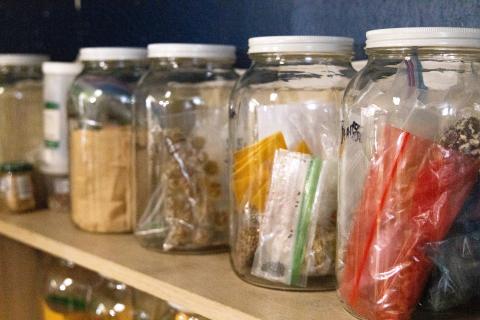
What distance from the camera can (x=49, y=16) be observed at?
1411 millimetres

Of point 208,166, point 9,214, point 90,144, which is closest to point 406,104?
point 208,166

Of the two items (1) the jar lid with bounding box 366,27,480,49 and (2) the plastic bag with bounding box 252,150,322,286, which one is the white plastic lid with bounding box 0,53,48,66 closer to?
(2) the plastic bag with bounding box 252,150,322,286

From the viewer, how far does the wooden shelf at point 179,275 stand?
70 centimetres

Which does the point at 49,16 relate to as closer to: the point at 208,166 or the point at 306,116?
the point at 208,166

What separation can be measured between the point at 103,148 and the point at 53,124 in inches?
6.8

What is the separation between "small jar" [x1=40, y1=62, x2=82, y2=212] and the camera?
1.14 meters

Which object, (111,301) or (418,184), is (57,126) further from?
(418,184)

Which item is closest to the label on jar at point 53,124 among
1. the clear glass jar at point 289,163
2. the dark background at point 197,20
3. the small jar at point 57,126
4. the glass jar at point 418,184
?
the small jar at point 57,126

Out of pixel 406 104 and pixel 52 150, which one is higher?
pixel 406 104

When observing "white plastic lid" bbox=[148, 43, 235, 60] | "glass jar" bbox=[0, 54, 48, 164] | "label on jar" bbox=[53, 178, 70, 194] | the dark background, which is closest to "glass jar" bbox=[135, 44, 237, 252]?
"white plastic lid" bbox=[148, 43, 235, 60]

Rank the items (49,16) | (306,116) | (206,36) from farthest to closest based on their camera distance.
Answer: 1. (49,16)
2. (206,36)
3. (306,116)

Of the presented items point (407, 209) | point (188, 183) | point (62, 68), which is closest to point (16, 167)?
point (62, 68)

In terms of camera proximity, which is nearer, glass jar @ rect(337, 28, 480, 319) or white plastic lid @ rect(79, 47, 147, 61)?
glass jar @ rect(337, 28, 480, 319)

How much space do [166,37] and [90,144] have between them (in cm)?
29
